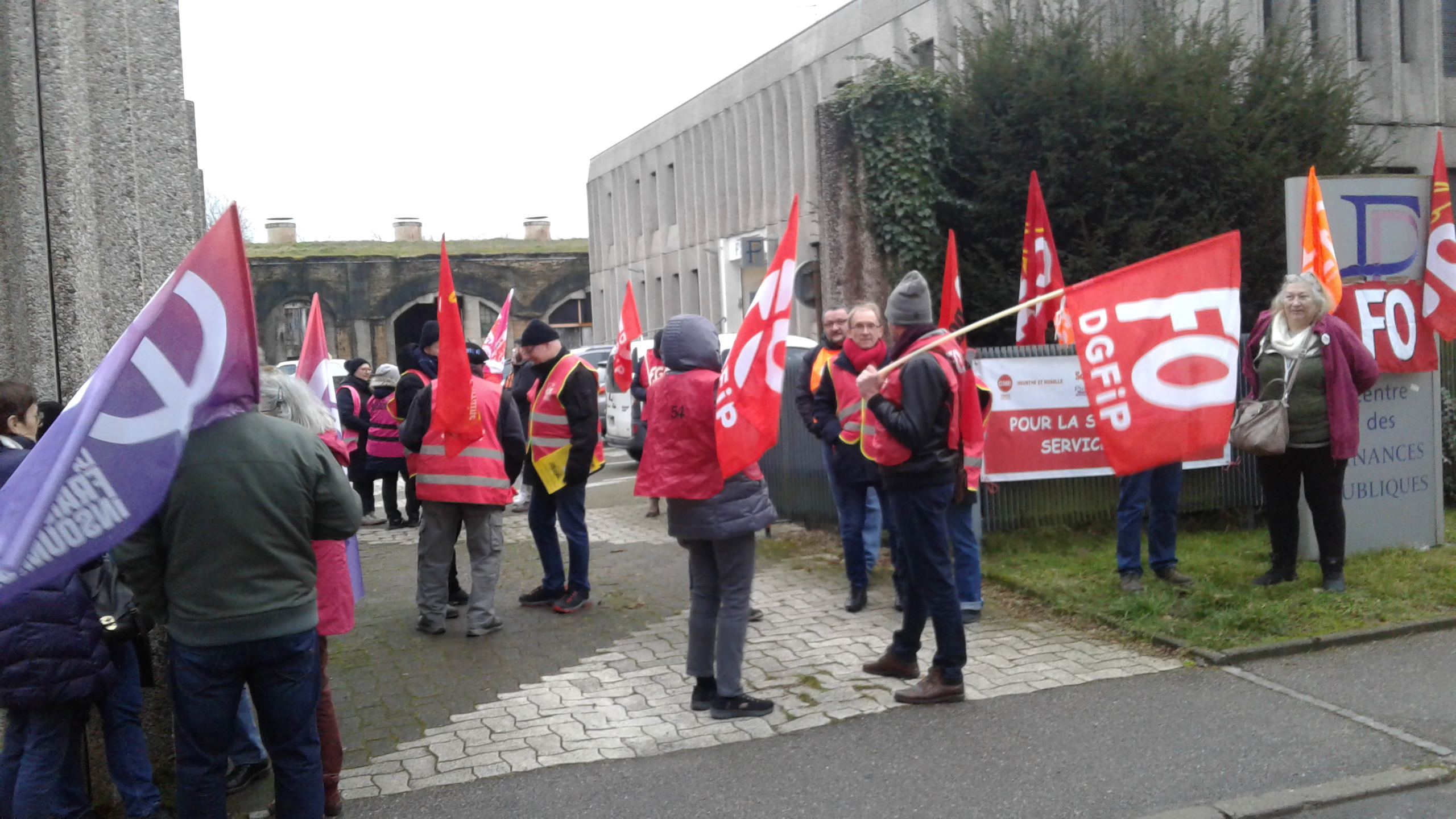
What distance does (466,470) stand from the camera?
7.40m

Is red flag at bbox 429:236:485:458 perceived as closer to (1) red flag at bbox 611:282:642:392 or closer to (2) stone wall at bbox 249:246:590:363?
(1) red flag at bbox 611:282:642:392

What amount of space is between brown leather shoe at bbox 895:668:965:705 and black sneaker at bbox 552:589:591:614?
2.85m

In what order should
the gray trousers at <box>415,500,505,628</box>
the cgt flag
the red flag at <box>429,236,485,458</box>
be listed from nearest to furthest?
the cgt flag
the red flag at <box>429,236,485,458</box>
the gray trousers at <box>415,500,505,628</box>

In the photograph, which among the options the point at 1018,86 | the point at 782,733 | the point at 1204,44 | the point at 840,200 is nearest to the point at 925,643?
the point at 782,733

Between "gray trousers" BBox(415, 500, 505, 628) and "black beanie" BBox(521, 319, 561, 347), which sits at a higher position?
"black beanie" BBox(521, 319, 561, 347)

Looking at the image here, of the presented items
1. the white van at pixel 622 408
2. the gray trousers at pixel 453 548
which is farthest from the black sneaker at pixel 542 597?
the white van at pixel 622 408

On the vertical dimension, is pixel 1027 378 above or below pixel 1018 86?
below

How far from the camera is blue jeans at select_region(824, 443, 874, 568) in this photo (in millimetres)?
7880

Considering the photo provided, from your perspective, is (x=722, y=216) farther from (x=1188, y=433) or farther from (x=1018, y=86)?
(x=1188, y=433)

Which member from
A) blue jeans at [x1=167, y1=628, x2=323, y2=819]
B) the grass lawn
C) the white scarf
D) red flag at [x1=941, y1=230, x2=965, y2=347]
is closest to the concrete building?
red flag at [x1=941, y1=230, x2=965, y2=347]

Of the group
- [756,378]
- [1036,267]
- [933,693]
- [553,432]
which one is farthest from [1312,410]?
[553,432]

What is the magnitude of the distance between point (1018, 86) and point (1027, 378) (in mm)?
4935

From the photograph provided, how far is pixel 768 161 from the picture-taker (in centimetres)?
2812

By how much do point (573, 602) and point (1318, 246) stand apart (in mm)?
5291
